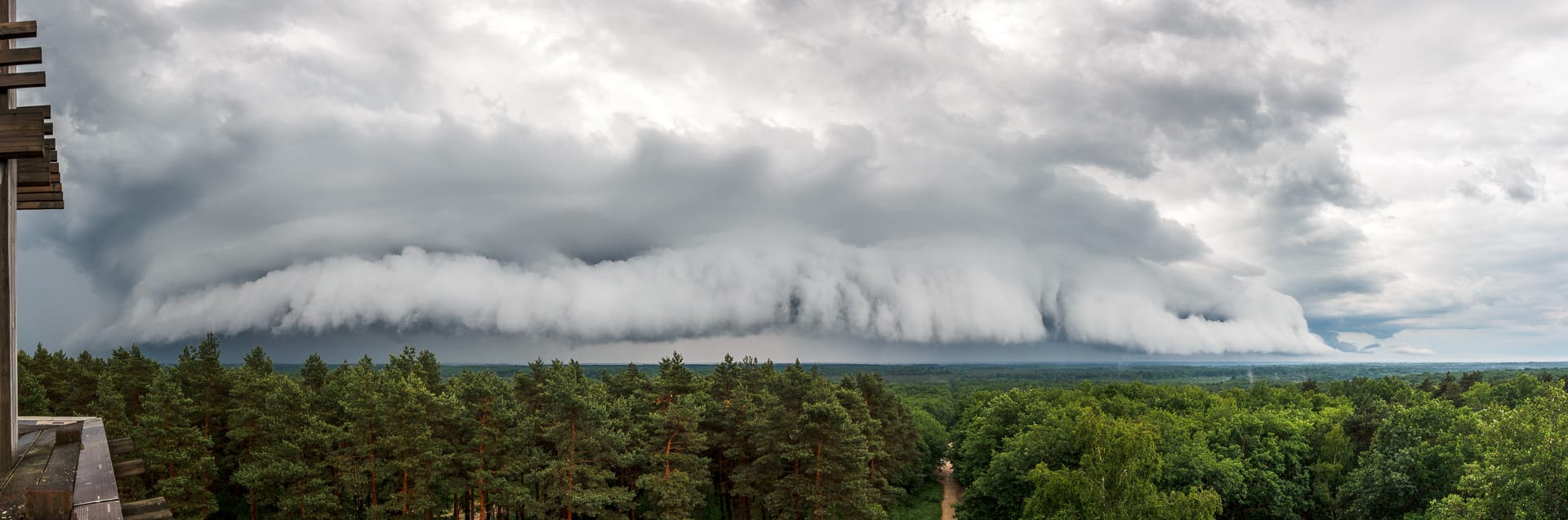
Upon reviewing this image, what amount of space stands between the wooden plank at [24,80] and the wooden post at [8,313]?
0.42m

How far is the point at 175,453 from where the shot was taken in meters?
36.6

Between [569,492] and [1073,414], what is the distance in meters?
33.3

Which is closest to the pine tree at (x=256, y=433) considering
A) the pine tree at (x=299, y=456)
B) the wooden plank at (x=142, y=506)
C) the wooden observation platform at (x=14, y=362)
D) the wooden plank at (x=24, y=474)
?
the pine tree at (x=299, y=456)

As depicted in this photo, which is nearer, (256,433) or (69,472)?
(69,472)

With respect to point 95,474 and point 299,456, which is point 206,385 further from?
point 95,474

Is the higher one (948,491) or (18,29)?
(18,29)

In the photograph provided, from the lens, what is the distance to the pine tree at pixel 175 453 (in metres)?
36.5

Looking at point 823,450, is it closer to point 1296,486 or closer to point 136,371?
point 1296,486

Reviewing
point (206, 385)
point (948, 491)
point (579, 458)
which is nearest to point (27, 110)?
point (579, 458)

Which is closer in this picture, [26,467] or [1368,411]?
[26,467]

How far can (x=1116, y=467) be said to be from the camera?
34.4 m

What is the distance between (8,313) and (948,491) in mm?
77420

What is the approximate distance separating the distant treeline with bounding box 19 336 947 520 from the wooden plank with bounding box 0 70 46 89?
2848 centimetres

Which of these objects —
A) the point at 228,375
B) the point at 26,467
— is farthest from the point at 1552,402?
the point at 228,375
